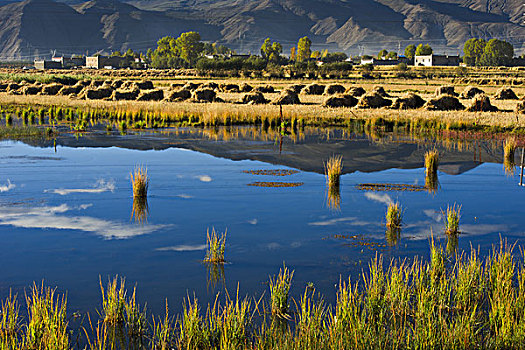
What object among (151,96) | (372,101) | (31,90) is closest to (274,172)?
(372,101)

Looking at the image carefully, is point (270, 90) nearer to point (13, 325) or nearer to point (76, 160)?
point (76, 160)

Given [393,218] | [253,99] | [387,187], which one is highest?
[253,99]

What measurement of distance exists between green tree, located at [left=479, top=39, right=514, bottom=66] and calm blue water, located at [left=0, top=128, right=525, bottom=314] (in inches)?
5206

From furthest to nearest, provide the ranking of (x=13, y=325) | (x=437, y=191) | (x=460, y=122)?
(x=460, y=122), (x=437, y=191), (x=13, y=325)

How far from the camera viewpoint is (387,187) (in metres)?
15.8

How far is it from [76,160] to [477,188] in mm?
10971

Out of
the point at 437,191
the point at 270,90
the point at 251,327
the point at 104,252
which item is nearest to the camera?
the point at 251,327

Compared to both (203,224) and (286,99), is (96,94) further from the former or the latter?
(203,224)

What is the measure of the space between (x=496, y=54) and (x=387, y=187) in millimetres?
139149

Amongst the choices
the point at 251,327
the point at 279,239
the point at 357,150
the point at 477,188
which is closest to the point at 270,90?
the point at 357,150

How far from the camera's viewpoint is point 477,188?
15891 mm

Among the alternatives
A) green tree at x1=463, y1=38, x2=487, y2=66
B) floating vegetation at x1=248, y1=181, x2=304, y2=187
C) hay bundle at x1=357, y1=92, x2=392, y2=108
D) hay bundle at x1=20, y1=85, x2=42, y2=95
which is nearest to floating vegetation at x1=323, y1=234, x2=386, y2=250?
floating vegetation at x1=248, y1=181, x2=304, y2=187

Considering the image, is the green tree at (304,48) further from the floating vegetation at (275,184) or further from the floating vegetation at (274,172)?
the floating vegetation at (275,184)

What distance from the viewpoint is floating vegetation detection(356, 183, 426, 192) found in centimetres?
1553
